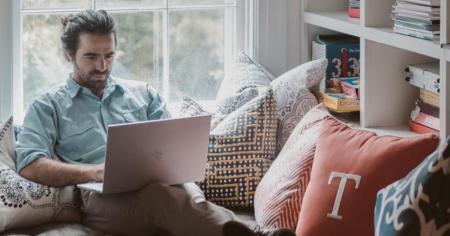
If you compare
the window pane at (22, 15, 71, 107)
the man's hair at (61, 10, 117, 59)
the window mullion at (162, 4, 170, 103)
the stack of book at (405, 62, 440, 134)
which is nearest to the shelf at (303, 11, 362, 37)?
the stack of book at (405, 62, 440, 134)

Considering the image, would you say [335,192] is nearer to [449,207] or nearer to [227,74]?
[449,207]

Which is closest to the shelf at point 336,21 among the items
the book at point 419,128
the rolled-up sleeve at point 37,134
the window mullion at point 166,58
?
the book at point 419,128

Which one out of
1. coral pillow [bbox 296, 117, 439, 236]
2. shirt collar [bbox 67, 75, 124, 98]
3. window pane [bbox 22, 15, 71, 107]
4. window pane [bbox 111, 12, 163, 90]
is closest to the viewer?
coral pillow [bbox 296, 117, 439, 236]

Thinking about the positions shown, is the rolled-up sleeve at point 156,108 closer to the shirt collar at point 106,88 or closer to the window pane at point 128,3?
the shirt collar at point 106,88

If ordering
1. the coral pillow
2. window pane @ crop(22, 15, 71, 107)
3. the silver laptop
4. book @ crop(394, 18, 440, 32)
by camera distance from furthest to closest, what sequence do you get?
window pane @ crop(22, 15, 71, 107) < book @ crop(394, 18, 440, 32) < the silver laptop < the coral pillow

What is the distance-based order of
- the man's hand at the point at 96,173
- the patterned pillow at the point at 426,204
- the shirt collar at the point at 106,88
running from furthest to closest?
the shirt collar at the point at 106,88, the man's hand at the point at 96,173, the patterned pillow at the point at 426,204

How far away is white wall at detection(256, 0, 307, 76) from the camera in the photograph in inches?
137

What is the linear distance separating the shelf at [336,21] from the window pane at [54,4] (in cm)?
91

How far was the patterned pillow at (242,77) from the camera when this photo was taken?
3.22m

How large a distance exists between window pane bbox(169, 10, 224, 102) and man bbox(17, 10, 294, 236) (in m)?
0.39

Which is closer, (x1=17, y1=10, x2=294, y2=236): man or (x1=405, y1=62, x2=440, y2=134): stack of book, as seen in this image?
(x1=17, y1=10, x2=294, y2=236): man

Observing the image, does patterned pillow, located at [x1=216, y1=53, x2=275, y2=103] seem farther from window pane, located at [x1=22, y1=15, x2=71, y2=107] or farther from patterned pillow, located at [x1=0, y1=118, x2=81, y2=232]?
patterned pillow, located at [x1=0, y1=118, x2=81, y2=232]

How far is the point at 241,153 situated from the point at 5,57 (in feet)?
3.25

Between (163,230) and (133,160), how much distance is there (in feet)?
0.84
